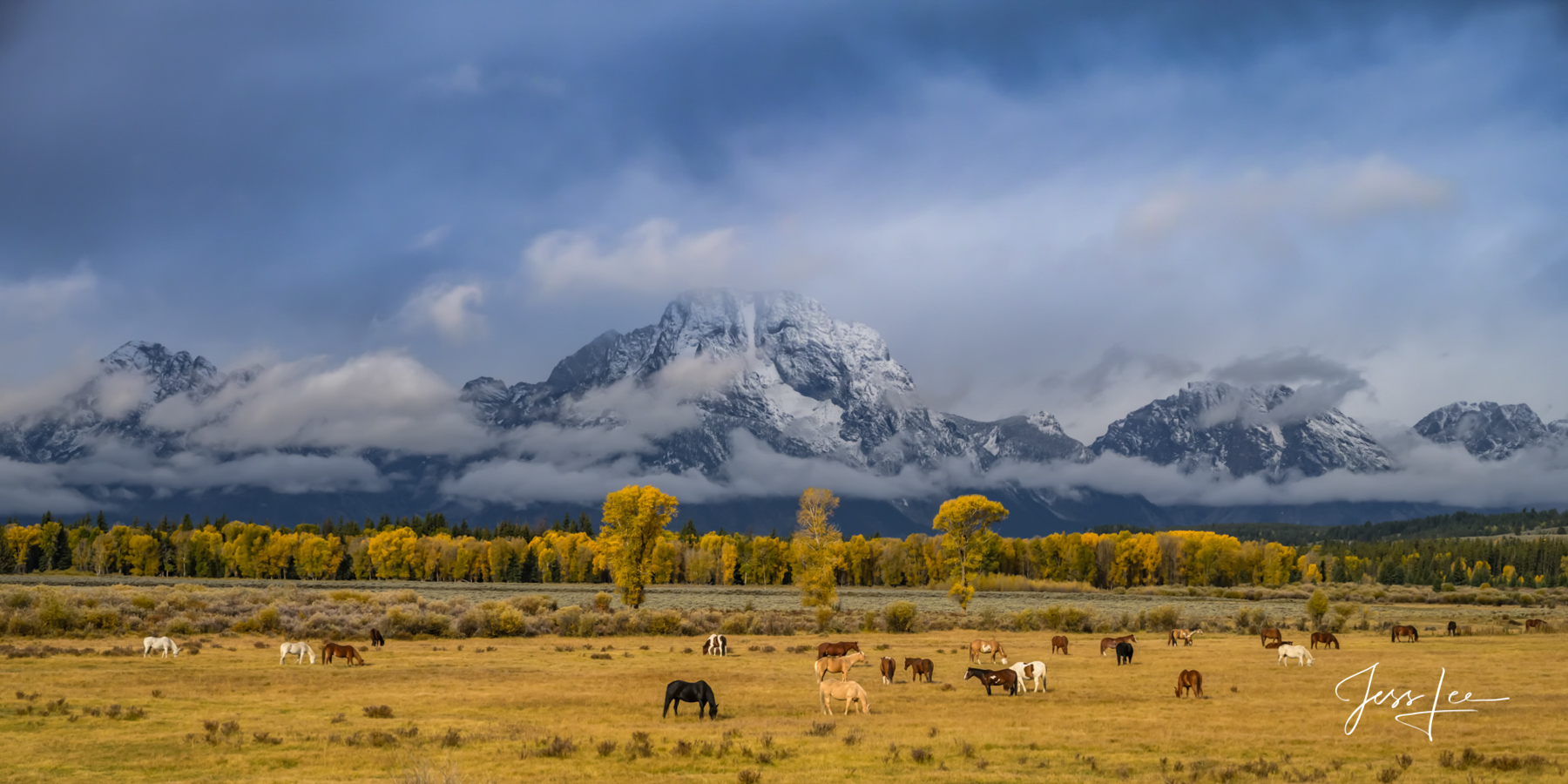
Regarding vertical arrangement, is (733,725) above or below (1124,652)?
above

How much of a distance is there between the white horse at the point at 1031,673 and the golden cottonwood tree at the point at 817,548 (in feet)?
136

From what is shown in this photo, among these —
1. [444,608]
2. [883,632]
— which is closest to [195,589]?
[444,608]

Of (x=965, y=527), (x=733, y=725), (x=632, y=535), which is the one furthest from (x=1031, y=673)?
(x=965, y=527)

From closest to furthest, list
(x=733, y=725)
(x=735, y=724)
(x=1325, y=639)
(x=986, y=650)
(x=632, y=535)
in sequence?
(x=733, y=725), (x=735, y=724), (x=986, y=650), (x=1325, y=639), (x=632, y=535)

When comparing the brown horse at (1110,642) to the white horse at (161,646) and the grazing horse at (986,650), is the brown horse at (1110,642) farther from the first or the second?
the white horse at (161,646)

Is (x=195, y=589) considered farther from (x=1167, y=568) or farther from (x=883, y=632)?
(x=1167, y=568)

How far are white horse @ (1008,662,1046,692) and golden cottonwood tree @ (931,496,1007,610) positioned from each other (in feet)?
163

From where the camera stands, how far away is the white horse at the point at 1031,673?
31.7 meters

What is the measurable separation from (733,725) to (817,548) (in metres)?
51.3

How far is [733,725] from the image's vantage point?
2491cm

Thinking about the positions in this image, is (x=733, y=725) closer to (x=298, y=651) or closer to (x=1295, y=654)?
(x=298, y=651)

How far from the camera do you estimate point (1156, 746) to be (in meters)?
21.8
